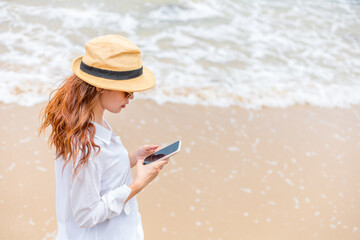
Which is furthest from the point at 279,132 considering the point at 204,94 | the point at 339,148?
the point at 204,94

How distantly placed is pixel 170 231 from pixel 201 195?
49 centimetres

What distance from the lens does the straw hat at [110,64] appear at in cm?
142

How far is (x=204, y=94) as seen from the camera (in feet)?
15.3

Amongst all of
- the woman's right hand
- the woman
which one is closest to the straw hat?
the woman

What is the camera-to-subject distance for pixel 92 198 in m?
1.46

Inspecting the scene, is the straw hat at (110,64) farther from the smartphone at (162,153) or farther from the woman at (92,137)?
the smartphone at (162,153)

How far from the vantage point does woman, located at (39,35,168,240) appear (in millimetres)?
1426

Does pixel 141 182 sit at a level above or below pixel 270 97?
above

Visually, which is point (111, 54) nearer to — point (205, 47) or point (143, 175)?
point (143, 175)

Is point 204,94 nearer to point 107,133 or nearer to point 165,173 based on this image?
point 165,173

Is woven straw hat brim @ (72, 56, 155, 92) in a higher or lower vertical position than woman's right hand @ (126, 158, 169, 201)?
higher

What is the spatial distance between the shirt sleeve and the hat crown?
14.3 inches

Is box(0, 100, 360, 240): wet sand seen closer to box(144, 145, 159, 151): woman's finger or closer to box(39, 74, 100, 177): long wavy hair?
box(144, 145, 159, 151): woman's finger

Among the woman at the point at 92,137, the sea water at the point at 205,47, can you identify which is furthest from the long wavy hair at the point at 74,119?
the sea water at the point at 205,47
